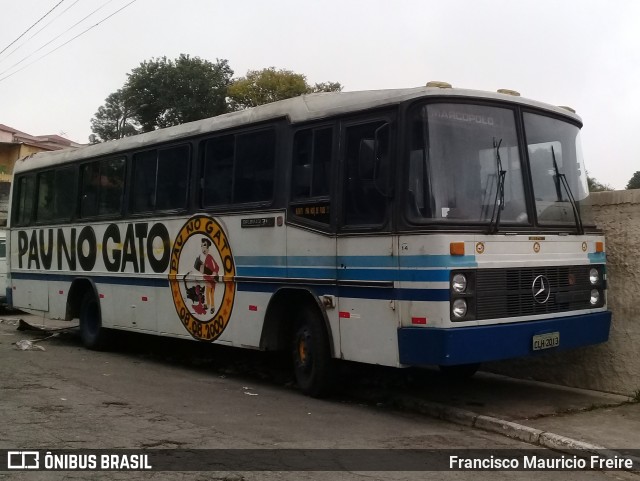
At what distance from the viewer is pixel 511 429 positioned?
700cm

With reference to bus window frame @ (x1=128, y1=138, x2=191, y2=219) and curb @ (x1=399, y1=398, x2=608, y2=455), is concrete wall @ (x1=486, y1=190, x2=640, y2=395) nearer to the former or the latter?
curb @ (x1=399, y1=398, x2=608, y2=455)

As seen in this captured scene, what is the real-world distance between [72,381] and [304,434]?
13.2 ft

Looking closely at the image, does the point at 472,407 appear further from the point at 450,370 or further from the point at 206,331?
the point at 206,331

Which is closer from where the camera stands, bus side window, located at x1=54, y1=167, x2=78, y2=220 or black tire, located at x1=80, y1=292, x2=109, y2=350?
black tire, located at x1=80, y1=292, x2=109, y2=350

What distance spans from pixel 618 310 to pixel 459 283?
2517 mm

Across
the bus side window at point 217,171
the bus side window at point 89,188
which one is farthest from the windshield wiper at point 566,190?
the bus side window at point 89,188

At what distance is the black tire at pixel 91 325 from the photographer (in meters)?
13.0

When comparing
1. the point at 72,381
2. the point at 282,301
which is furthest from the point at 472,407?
the point at 72,381

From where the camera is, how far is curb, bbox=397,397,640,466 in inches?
250

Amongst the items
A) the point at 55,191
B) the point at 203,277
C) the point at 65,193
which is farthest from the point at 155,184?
the point at 55,191

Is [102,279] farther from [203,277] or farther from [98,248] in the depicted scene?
[203,277]

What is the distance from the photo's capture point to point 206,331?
10.2 m

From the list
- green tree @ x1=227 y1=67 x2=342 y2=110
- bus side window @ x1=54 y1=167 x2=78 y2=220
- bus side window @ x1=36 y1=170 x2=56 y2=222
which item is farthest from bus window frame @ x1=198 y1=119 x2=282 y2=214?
green tree @ x1=227 y1=67 x2=342 y2=110

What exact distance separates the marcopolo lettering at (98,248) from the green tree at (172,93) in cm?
3620
